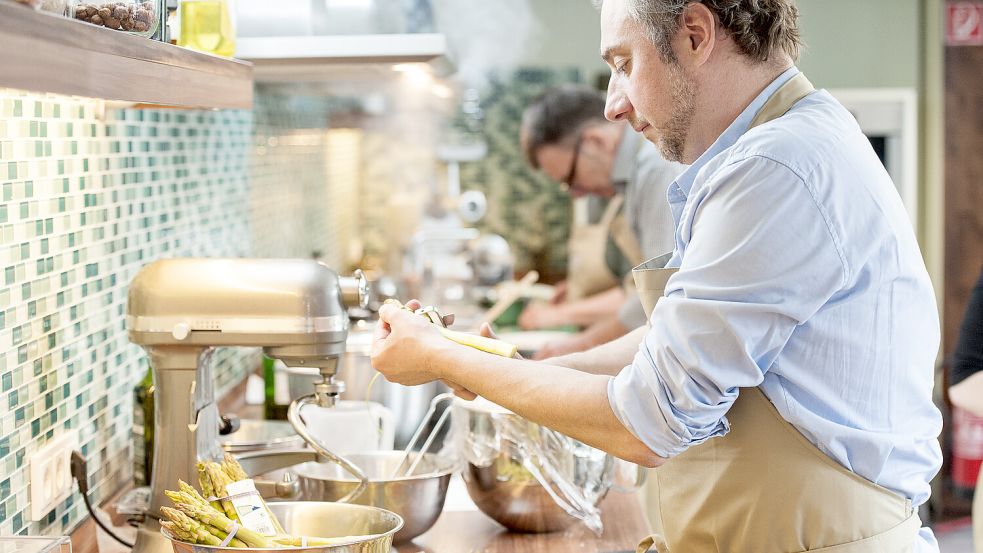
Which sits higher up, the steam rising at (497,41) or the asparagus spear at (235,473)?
the steam rising at (497,41)

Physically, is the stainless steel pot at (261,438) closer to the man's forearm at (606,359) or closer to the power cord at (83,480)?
the power cord at (83,480)

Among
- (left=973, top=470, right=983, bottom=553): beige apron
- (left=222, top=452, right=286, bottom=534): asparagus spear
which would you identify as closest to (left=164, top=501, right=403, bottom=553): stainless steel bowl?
(left=222, top=452, right=286, bottom=534): asparagus spear

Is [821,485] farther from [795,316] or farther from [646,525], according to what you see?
[646,525]

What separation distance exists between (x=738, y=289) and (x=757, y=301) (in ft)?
0.09

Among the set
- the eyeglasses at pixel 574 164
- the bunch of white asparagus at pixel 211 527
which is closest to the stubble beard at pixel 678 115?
the bunch of white asparagus at pixel 211 527

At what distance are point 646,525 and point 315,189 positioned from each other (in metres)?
2.79

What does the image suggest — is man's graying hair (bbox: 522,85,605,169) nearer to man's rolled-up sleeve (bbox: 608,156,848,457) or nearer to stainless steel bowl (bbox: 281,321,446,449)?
stainless steel bowl (bbox: 281,321,446,449)

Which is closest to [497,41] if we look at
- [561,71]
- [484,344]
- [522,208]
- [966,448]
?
[561,71]

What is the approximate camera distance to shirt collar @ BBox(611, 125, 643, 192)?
3.08 meters

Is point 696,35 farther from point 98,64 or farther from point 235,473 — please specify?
point 235,473

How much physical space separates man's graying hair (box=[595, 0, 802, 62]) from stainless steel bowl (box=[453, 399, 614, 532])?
0.73 meters

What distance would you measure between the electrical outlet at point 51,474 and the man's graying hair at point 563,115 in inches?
70.9

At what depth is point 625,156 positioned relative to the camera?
3098mm

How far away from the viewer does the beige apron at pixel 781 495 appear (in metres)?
1.26
